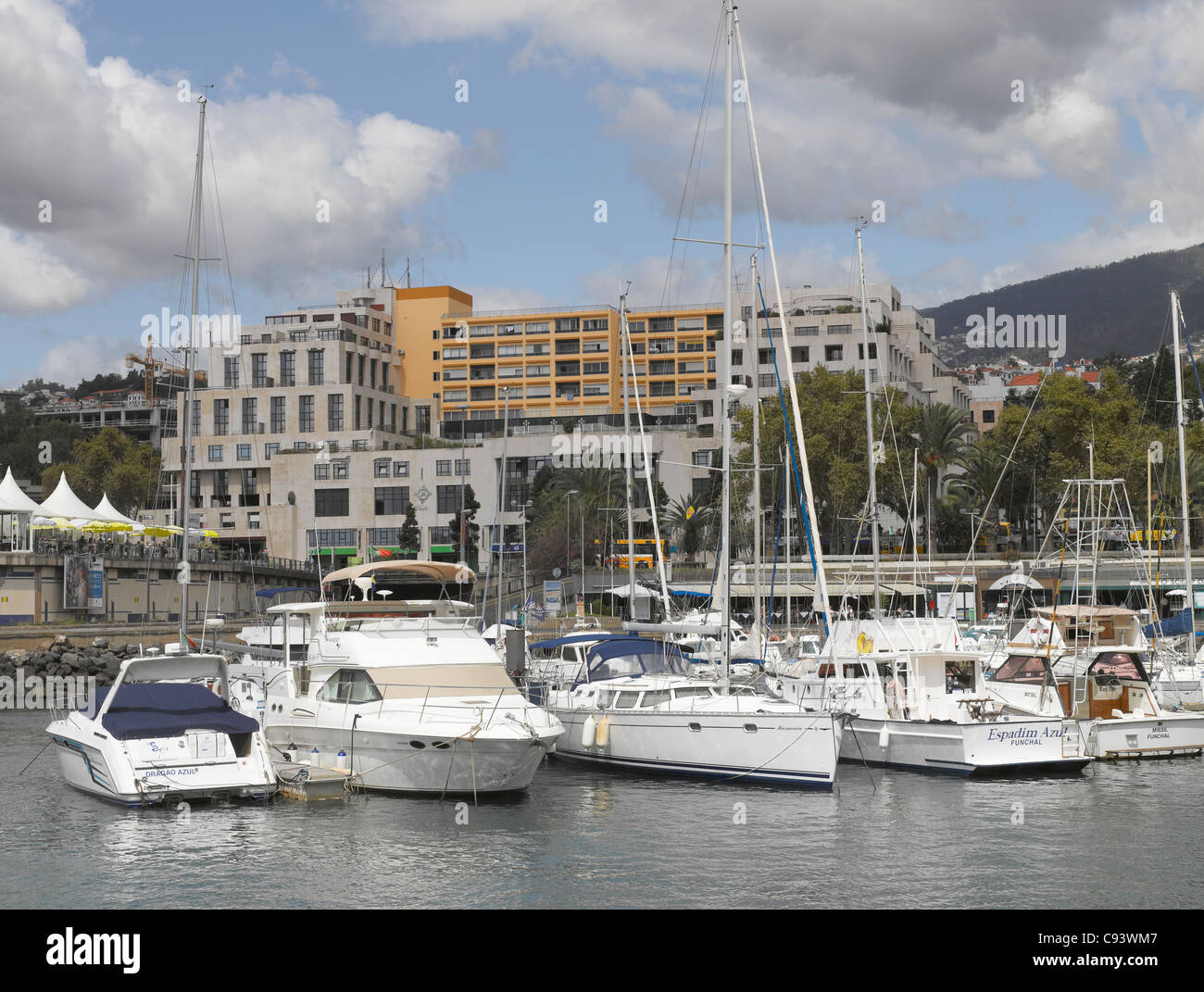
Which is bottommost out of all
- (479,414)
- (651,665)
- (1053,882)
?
(1053,882)

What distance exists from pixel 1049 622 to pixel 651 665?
11.2 meters

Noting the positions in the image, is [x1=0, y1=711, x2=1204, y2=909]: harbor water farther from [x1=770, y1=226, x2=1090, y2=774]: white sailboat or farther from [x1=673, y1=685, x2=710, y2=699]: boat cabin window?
[x1=673, y1=685, x2=710, y2=699]: boat cabin window

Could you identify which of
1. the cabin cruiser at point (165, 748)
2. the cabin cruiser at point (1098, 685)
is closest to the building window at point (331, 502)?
the cabin cruiser at point (1098, 685)

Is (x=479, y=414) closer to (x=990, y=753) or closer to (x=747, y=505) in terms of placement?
(x=747, y=505)

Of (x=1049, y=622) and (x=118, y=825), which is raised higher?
(x=1049, y=622)

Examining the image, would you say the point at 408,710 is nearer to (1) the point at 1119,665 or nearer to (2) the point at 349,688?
(2) the point at 349,688

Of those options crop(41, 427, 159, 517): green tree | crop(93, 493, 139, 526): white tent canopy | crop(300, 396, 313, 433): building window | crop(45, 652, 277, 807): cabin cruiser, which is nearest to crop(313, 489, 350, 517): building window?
crop(300, 396, 313, 433): building window

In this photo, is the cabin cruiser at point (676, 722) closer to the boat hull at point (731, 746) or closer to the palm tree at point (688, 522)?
the boat hull at point (731, 746)

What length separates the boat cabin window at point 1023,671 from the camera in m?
34.1
